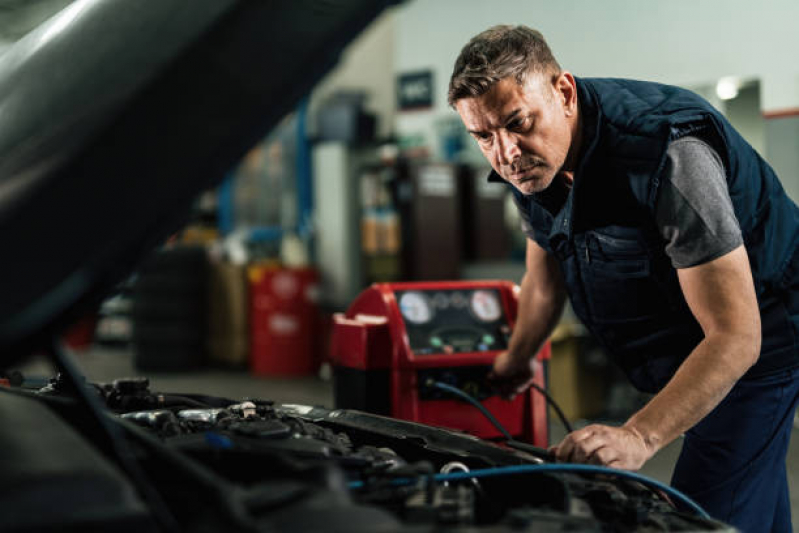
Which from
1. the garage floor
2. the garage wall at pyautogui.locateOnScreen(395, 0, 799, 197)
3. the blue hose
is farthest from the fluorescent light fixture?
the blue hose

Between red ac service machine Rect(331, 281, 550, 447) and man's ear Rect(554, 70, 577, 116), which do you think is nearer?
man's ear Rect(554, 70, 577, 116)

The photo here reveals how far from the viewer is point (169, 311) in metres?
5.75

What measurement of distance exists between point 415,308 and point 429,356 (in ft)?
0.42

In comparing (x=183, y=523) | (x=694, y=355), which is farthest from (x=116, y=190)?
(x=694, y=355)

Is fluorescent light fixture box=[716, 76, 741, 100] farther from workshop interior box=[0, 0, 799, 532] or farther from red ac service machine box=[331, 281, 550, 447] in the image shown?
red ac service machine box=[331, 281, 550, 447]

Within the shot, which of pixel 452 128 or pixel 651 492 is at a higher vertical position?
pixel 452 128

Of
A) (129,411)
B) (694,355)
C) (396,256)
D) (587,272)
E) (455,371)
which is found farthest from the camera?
(396,256)

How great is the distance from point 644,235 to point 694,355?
0.85ft

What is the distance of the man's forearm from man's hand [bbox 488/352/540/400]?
1.84ft

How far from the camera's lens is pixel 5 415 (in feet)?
2.79

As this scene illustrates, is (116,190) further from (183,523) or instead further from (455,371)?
(455,371)

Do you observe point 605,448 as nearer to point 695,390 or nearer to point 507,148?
point 695,390

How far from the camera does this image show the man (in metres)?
1.12

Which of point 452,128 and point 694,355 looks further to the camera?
point 452,128
